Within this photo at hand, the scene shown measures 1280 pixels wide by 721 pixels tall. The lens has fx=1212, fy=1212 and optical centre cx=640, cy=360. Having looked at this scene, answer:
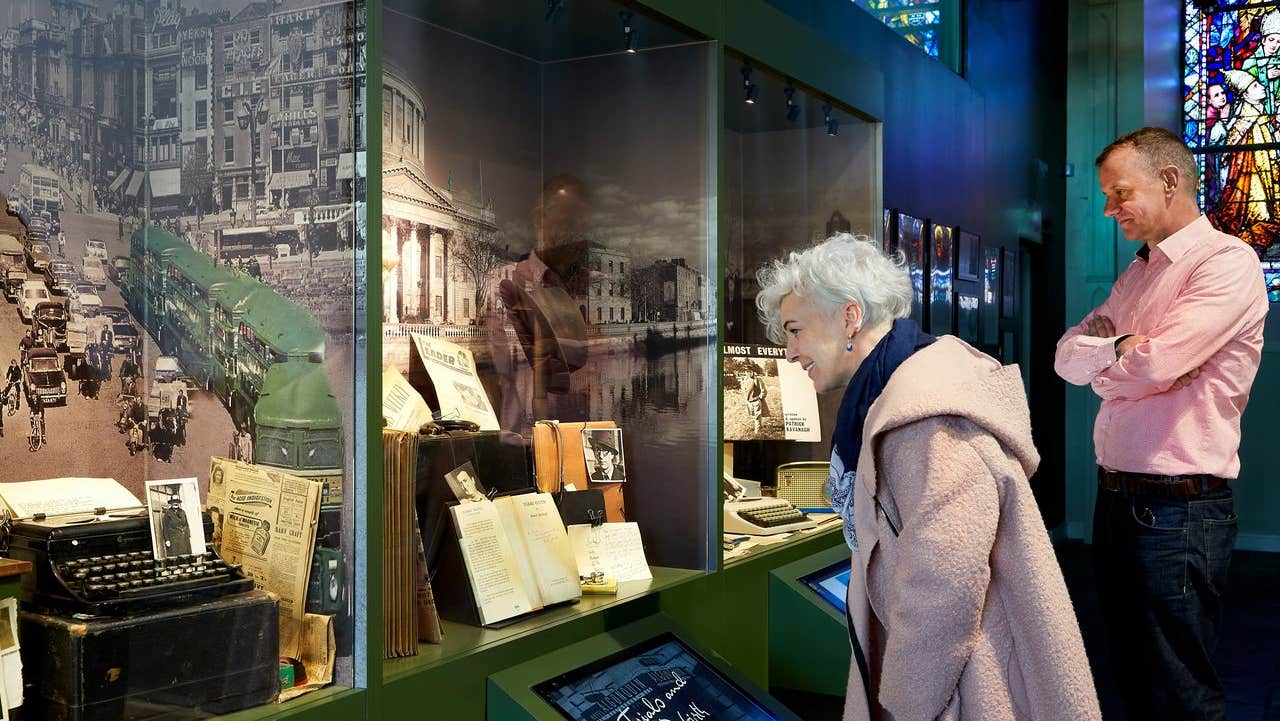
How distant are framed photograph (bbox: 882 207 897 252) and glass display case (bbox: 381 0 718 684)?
2570 millimetres

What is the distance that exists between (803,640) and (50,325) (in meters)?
2.72

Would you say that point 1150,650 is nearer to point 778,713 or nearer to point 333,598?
point 778,713

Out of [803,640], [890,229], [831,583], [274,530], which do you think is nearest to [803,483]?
[831,583]

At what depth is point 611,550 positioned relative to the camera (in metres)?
3.75

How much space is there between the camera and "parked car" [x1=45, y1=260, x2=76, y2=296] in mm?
2689

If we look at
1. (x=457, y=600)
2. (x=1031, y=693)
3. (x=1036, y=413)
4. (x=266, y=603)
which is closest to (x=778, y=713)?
(x=457, y=600)

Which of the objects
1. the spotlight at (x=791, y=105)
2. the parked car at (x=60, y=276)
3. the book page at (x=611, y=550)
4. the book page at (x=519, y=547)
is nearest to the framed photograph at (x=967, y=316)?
the spotlight at (x=791, y=105)

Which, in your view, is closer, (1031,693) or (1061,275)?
(1031,693)

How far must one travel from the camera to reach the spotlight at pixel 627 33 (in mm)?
3664

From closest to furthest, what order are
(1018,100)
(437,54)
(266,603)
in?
(266,603) < (437,54) < (1018,100)

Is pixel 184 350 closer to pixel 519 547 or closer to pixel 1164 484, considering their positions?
pixel 519 547

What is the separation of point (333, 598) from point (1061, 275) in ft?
29.0

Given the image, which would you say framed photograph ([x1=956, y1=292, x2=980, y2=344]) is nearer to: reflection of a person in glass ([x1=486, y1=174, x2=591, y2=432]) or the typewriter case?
reflection of a person in glass ([x1=486, y1=174, x2=591, y2=432])

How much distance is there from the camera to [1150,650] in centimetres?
331
